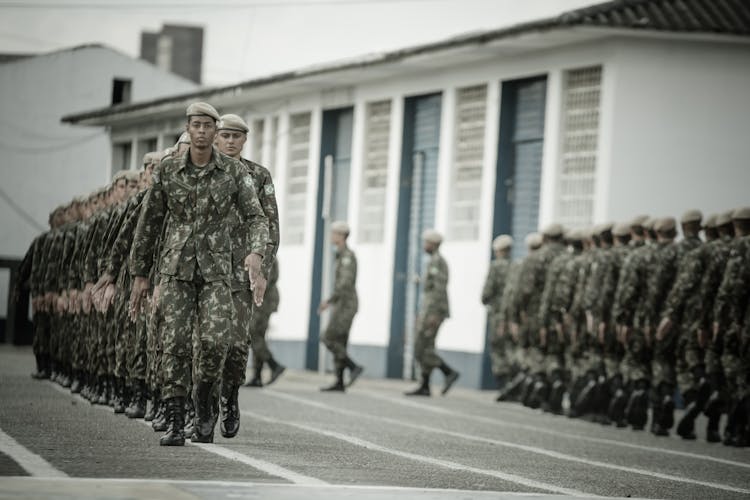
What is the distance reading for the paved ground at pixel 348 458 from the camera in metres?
10.7

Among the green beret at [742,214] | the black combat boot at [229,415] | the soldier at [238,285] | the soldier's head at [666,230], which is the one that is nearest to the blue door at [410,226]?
the soldier's head at [666,230]

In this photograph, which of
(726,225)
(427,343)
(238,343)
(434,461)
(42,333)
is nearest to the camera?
(434,461)

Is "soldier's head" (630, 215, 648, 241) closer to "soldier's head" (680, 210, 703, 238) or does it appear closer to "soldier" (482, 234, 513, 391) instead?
"soldier's head" (680, 210, 703, 238)

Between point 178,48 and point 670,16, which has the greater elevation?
point 178,48

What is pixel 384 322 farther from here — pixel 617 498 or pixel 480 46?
pixel 617 498

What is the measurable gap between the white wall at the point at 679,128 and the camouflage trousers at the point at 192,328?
13782 mm

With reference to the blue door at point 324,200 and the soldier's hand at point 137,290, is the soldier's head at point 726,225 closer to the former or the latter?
the soldier's hand at point 137,290

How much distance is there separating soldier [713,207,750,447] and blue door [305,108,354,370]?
18.3 meters

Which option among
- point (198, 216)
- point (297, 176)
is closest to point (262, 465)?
point (198, 216)

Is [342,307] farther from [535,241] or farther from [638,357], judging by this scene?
[638,357]

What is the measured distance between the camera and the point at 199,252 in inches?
526

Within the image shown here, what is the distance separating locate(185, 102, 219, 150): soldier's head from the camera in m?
13.4

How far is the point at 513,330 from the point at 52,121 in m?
37.6

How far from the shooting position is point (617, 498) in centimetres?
1132
